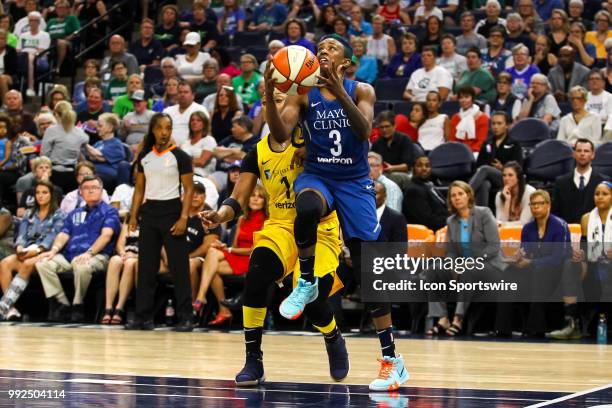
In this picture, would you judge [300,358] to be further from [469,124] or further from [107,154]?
[107,154]

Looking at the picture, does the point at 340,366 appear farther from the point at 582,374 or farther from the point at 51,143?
the point at 51,143

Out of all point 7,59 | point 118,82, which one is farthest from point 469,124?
point 7,59

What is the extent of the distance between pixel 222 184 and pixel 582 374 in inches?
284

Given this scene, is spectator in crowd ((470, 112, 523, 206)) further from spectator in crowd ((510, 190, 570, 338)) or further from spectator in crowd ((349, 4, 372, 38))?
spectator in crowd ((349, 4, 372, 38))

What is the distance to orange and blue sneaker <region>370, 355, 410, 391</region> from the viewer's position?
7.14 metres

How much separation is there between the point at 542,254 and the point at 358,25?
708 centimetres

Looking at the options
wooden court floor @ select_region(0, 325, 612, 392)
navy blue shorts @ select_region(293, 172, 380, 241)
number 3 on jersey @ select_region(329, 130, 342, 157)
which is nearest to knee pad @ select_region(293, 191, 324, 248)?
navy blue shorts @ select_region(293, 172, 380, 241)

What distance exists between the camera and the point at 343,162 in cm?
725

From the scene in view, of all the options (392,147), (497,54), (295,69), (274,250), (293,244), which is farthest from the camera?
(497,54)

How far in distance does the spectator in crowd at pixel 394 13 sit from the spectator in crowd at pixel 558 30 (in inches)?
122

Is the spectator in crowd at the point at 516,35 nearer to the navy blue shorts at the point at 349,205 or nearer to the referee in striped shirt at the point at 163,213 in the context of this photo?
the referee in striped shirt at the point at 163,213

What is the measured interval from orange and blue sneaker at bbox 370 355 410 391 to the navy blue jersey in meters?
1.21

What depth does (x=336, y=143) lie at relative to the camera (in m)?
7.18

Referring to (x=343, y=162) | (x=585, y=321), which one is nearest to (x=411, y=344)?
(x=585, y=321)
